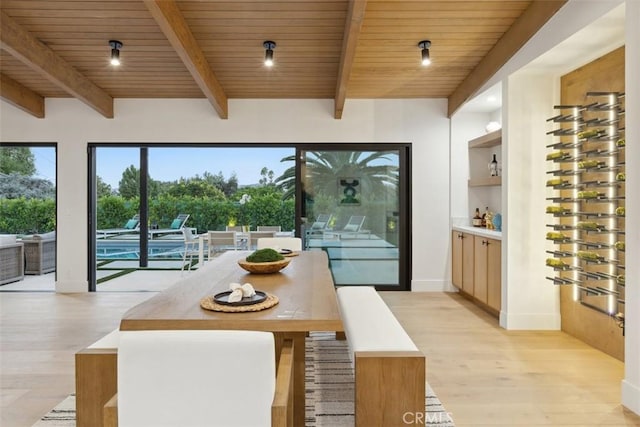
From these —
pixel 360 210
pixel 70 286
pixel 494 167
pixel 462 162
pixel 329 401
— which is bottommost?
pixel 329 401

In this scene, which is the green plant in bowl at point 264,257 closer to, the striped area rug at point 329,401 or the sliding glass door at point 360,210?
the striped area rug at point 329,401

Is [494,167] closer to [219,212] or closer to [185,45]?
[185,45]

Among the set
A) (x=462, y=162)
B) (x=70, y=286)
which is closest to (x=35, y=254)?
(x=70, y=286)

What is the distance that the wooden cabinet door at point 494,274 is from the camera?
3867 mm

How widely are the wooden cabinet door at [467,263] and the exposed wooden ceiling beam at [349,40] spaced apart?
2.15 m

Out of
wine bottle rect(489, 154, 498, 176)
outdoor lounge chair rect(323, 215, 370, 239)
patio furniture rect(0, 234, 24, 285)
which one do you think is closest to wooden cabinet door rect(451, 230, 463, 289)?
wine bottle rect(489, 154, 498, 176)

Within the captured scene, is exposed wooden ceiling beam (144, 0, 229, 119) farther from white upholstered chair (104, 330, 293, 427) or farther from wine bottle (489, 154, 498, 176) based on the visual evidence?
wine bottle (489, 154, 498, 176)

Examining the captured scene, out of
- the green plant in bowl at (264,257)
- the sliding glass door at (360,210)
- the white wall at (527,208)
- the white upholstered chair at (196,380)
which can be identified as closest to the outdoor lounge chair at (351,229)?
the sliding glass door at (360,210)

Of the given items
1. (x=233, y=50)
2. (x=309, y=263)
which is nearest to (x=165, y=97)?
(x=233, y=50)

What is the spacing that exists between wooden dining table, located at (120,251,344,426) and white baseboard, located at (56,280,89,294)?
11.6 feet

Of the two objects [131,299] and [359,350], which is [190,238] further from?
[359,350]

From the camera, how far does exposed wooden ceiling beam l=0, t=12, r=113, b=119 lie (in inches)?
139

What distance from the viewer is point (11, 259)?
593 cm

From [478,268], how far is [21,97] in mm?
5571
